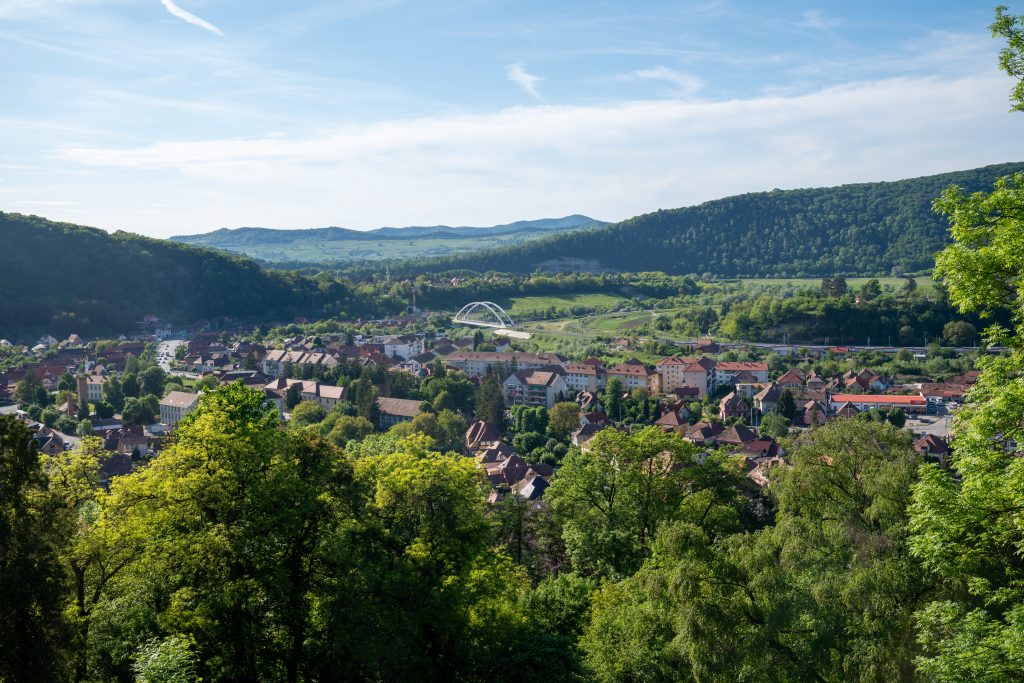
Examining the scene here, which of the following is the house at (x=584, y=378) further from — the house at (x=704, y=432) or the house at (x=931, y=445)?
the house at (x=931, y=445)

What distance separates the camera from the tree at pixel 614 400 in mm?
62438

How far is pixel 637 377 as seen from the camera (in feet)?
238

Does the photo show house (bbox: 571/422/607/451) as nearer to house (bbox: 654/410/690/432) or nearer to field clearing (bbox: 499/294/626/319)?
house (bbox: 654/410/690/432)

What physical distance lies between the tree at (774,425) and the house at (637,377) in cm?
1464

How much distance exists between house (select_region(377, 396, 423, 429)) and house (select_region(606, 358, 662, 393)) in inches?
776

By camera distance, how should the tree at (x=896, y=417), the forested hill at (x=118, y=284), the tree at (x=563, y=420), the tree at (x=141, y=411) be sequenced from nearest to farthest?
the tree at (x=563, y=420)
the tree at (x=896, y=417)
the tree at (x=141, y=411)
the forested hill at (x=118, y=284)

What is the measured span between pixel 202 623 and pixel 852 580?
29.8ft

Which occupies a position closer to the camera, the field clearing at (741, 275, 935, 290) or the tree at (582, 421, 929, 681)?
the tree at (582, 421, 929, 681)

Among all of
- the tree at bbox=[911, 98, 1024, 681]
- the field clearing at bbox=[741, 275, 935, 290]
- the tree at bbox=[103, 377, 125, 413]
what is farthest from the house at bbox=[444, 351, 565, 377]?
the field clearing at bbox=[741, 275, 935, 290]

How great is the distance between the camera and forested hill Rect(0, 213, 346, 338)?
102500 mm

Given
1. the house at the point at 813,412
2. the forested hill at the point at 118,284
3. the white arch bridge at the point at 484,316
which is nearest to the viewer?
the house at the point at 813,412

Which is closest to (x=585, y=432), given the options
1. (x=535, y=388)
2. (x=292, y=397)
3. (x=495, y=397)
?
(x=495, y=397)

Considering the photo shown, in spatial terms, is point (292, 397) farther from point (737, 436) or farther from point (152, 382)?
point (737, 436)

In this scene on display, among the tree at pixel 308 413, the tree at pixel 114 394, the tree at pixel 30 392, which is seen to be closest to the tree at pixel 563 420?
the tree at pixel 308 413
